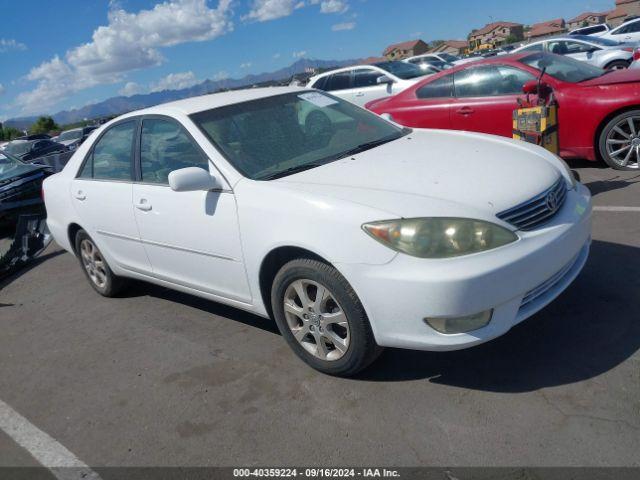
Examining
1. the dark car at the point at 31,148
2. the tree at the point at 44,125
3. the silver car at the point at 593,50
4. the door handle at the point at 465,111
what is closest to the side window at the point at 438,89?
the door handle at the point at 465,111

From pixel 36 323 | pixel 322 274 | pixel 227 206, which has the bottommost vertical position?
pixel 36 323

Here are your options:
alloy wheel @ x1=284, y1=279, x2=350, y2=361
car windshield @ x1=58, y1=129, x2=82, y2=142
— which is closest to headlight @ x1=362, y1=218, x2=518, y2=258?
alloy wheel @ x1=284, y1=279, x2=350, y2=361

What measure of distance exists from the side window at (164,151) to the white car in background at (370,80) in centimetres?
806

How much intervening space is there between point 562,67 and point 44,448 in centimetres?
A: 687

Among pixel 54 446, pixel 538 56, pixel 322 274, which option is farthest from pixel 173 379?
pixel 538 56

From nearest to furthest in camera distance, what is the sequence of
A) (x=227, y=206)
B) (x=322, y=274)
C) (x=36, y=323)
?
(x=322, y=274)
(x=227, y=206)
(x=36, y=323)

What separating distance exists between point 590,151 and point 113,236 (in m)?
5.22

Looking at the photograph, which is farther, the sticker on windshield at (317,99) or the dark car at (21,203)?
the dark car at (21,203)

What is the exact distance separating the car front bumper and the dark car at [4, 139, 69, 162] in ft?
52.5

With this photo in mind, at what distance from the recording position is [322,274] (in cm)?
296

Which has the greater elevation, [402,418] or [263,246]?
[263,246]

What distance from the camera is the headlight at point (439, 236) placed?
2707 mm

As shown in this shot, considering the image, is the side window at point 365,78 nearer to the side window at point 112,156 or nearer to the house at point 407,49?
the side window at point 112,156

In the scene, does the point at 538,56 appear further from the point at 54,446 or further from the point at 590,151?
the point at 54,446
